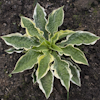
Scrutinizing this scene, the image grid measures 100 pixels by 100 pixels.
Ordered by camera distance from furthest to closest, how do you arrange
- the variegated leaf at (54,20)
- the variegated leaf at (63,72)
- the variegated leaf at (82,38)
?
the variegated leaf at (54,20) < the variegated leaf at (82,38) < the variegated leaf at (63,72)

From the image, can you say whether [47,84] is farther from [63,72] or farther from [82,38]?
[82,38]

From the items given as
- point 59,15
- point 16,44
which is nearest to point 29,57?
point 16,44

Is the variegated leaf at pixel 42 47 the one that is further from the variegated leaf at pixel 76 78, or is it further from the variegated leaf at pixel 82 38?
the variegated leaf at pixel 76 78

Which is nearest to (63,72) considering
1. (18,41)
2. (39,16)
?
(18,41)

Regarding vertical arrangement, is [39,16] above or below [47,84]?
above

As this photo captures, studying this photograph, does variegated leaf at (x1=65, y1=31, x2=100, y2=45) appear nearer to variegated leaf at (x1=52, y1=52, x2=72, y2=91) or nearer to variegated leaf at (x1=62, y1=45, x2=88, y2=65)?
variegated leaf at (x1=62, y1=45, x2=88, y2=65)

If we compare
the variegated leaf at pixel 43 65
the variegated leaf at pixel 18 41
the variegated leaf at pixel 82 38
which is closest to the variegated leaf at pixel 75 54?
the variegated leaf at pixel 82 38

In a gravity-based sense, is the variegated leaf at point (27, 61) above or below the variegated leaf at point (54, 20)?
below
